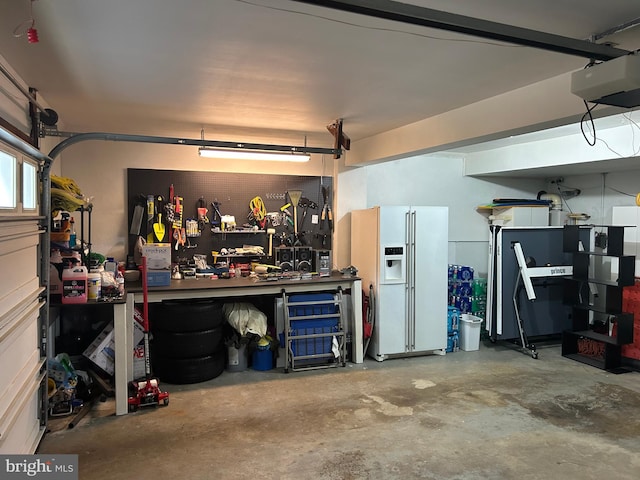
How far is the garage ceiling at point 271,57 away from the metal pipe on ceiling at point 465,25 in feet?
0.54

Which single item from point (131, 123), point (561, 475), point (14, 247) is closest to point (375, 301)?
point (561, 475)

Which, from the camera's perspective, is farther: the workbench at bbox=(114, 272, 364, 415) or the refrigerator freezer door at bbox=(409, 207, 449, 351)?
the refrigerator freezer door at bbox=(409, 207, 449, 351)

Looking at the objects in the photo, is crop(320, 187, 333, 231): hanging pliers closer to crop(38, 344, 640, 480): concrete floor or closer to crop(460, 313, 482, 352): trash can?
crop(38, 344, 640, 480): concrete floor

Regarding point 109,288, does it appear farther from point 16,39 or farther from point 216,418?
point 16,39

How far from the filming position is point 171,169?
5160mm

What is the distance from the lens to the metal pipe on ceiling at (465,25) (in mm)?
1666

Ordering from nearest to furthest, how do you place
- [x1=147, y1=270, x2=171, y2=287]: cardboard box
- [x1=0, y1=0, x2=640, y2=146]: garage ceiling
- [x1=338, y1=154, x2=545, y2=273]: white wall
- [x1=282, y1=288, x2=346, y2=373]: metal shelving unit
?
[x1=0, y1=0, x2=640, y2=146]: garage ceiling → [x1=147, y1=270, x2=171, y2=287]: cardboard box → [x1=282, y1=288, x2=346, y2=373]: metal shelving unit → [x1=338, y1=154, x2=545, y2=273]: white wall

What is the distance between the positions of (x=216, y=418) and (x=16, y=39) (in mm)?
3021

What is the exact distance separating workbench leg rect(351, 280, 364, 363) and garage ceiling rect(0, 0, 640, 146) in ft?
6.34

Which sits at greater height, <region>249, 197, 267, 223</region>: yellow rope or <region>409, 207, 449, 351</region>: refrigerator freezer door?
<region>249, 197, 267, 223</region>: yellow rope

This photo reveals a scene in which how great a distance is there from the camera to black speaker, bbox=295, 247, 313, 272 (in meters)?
5.61

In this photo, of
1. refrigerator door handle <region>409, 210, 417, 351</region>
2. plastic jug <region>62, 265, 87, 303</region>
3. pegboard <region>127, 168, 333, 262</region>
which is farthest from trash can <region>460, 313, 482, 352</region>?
plastic jug <region>62, 265, 87, 303</region>

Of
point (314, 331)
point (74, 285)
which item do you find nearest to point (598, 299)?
point (314, 331)

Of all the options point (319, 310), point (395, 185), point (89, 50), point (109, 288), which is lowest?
point (319, 310)
